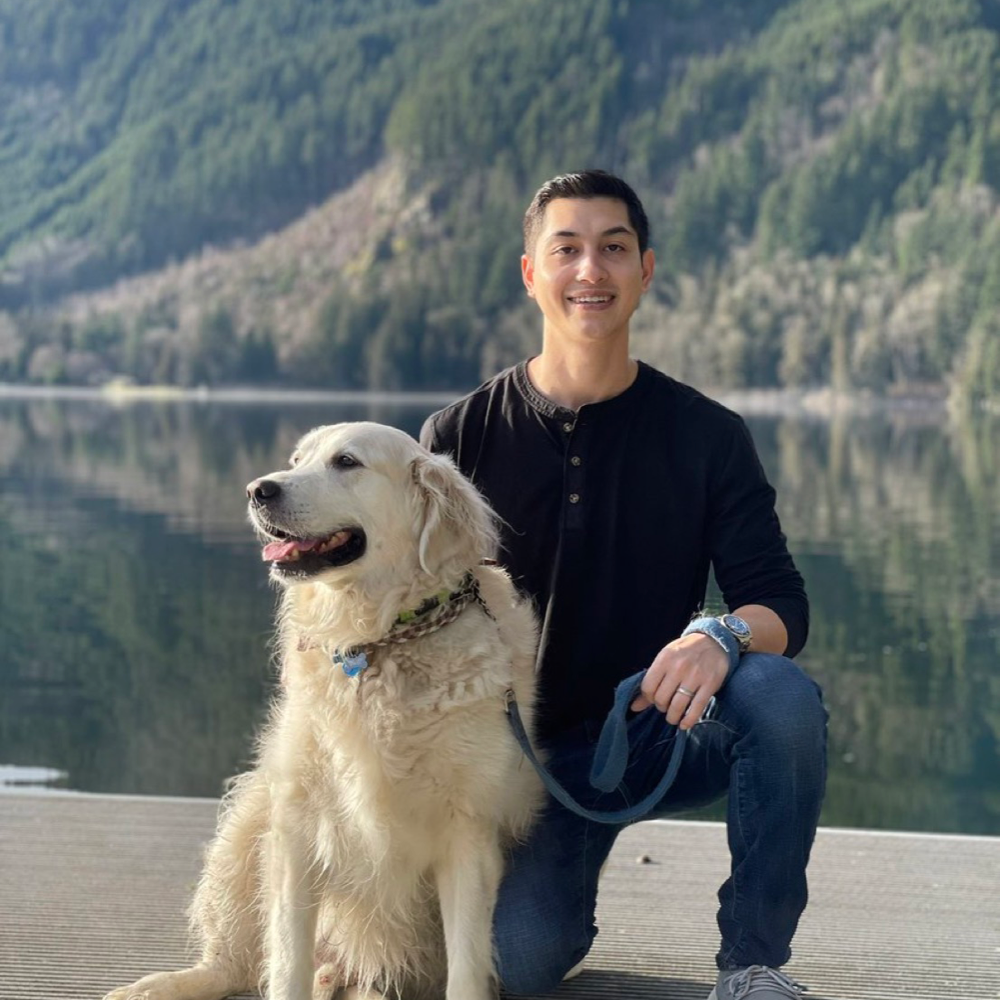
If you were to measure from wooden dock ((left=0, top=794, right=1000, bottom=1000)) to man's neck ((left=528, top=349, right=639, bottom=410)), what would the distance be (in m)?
1.43

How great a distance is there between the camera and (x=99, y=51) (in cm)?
17000

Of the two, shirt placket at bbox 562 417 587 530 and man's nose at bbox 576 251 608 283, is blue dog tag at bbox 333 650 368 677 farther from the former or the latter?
man's nose at bbox 576 251 608 283

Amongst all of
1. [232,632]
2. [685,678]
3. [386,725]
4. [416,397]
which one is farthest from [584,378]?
[416,397]

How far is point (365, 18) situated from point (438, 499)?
16823 centimetres

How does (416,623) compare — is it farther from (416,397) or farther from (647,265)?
(416,397)

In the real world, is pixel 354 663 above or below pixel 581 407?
below

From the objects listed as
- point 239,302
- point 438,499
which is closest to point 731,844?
point 438,499

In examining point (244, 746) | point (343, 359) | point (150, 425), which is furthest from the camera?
point (343, 359)

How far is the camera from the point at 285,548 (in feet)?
9.18

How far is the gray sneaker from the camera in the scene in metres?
2.77

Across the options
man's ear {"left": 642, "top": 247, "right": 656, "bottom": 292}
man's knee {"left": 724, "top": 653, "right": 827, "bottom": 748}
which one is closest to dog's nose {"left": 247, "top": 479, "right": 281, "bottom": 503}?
man's knee {"left": 724, "top": 653, "right": 827, "bottom": 748}

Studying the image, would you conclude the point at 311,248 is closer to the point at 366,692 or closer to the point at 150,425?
the point at 150,425

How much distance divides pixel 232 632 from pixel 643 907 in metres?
12.0

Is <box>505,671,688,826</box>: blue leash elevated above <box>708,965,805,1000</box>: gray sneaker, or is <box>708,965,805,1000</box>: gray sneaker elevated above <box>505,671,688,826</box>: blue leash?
<box>505,671,688,826</box>: blue leash
